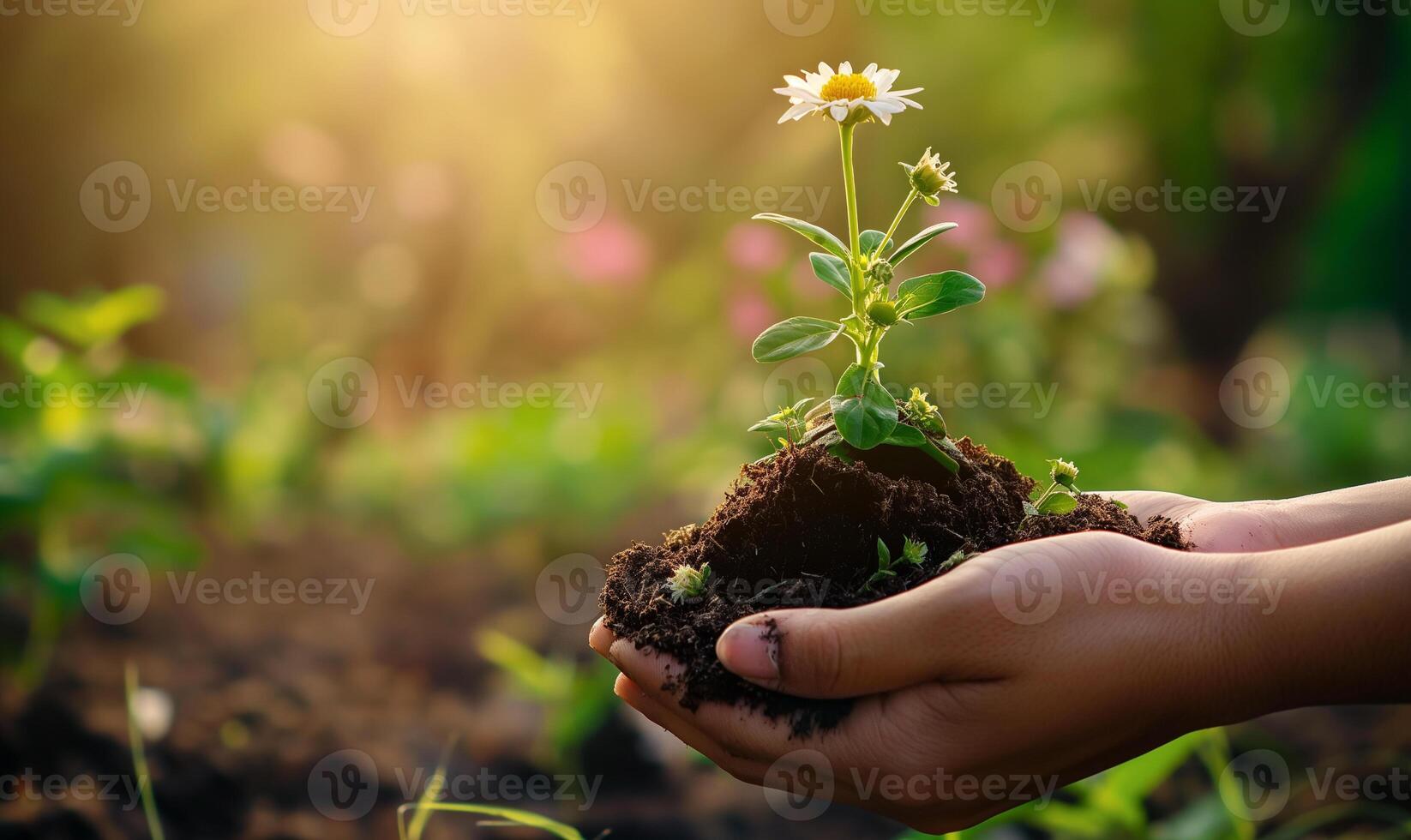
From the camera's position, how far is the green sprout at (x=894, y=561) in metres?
0.77

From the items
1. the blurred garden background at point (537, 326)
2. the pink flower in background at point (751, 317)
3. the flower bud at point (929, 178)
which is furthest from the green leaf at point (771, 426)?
the pink flower in background at point (751, 317)

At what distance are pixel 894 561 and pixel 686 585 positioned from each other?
17cm

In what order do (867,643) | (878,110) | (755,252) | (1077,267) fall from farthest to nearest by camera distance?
(1077,267)
(755,252)
(878,110)
(867,643)

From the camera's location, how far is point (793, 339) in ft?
2.74

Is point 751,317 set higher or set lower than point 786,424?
higher

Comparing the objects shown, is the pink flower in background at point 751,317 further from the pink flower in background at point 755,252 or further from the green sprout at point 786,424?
the green sprout at point 786,424

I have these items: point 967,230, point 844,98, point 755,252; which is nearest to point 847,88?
point 844,98

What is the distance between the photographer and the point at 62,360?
5.70ft

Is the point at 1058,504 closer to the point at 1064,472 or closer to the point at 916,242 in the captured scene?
the point at 1064,472

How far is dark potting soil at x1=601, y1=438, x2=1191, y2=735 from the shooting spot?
766 mm

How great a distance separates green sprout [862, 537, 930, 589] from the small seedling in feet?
0.45

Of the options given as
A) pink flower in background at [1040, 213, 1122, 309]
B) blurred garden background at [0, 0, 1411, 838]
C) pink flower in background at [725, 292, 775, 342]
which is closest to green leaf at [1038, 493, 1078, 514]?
blurred garden background at [0, 0, 1411, 838]

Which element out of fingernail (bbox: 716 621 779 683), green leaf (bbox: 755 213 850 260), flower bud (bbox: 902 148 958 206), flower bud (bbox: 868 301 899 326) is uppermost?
flower bud (bbox: 902 148 958 206)

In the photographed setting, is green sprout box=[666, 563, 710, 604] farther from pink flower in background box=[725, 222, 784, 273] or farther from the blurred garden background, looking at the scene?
pink flower in background box=[725, 222, 784, 273]
